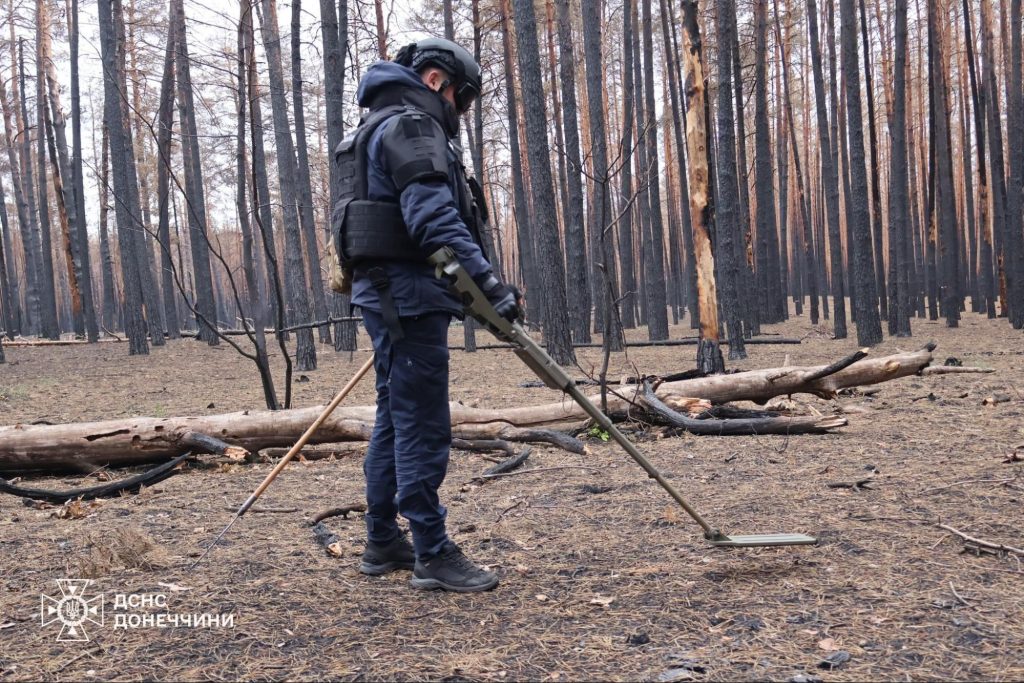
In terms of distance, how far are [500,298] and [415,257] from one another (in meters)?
0.43

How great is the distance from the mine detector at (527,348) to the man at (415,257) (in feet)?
0.16

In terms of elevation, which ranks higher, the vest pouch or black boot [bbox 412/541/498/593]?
the vest pouch

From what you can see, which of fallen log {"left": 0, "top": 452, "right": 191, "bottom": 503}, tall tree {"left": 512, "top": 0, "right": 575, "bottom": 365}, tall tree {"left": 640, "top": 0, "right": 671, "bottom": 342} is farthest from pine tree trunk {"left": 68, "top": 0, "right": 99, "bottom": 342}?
fallen log {"left": 0, "top": 452, "right": 191, "bottom": 503}

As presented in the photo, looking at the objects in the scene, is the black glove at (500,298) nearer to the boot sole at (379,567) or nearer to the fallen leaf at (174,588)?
the boot sole at (379,567)

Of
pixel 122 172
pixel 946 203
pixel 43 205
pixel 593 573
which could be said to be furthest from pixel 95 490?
pixel 43 205

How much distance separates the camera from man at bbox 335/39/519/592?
A: 3.18 meters

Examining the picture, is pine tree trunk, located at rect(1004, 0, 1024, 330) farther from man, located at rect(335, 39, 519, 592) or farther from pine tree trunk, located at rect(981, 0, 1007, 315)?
man, located at rect(335, 39, 519, 592)

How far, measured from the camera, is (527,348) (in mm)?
3365

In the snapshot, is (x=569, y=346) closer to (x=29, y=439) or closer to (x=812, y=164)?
(x=29, y=439)

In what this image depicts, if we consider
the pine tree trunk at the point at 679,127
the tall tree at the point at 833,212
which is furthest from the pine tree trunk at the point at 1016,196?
the pine tree trunk at the point at 679,127

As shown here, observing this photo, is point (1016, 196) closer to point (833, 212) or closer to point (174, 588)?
point (833, 212)

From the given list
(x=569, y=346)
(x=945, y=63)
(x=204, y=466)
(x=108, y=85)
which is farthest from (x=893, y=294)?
(x=108, y=85)

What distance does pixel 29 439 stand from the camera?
5.60 metres

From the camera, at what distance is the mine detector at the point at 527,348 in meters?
3.16
